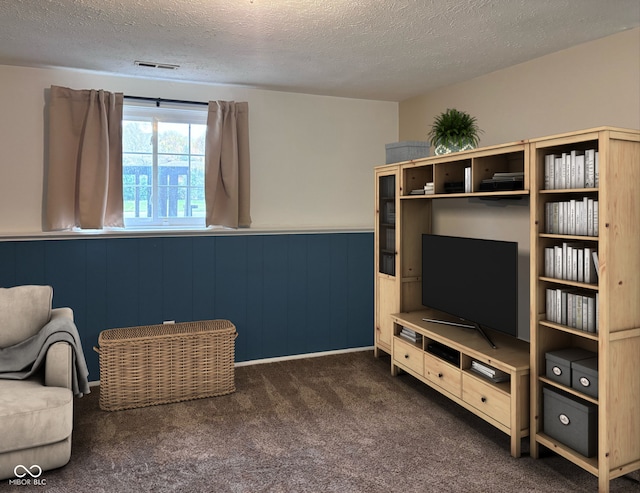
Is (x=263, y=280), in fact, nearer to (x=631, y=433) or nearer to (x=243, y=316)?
(x=243, y=316)

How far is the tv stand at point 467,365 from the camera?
8.71 ft

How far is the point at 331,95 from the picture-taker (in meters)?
4.53

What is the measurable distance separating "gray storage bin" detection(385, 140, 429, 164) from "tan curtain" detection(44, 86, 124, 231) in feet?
7.28

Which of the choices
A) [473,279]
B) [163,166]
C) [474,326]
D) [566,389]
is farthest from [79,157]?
[566,389]

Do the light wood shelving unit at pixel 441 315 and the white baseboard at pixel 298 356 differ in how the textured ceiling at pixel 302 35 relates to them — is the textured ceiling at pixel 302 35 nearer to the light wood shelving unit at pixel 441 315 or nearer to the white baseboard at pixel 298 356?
the light wood shelving unit at pixel 441 315

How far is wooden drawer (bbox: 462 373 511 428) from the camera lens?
271 centimetres

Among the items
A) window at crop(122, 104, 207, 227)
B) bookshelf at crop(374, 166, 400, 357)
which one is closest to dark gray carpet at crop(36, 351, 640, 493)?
bookshelf at crop(374, 166, 400, 357)

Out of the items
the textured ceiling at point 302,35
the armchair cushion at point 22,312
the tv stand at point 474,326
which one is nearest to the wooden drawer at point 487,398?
the tv stand at point 474,326

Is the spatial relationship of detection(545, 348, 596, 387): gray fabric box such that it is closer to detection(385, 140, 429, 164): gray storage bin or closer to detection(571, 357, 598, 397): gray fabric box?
detection(571, 357, 598, 397): gray fabric box

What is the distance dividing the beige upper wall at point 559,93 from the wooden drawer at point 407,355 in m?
1.65

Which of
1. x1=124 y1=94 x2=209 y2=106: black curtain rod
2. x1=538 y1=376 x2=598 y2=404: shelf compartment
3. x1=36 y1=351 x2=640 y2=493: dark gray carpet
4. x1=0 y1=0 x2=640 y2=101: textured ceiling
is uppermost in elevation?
x1=0 y1=0 x2=640 y2=101: textured ceiling

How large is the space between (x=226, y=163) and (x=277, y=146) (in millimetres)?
541

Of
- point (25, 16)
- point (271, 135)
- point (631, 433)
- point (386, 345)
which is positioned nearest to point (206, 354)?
point (386, 345)

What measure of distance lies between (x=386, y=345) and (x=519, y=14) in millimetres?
2666
